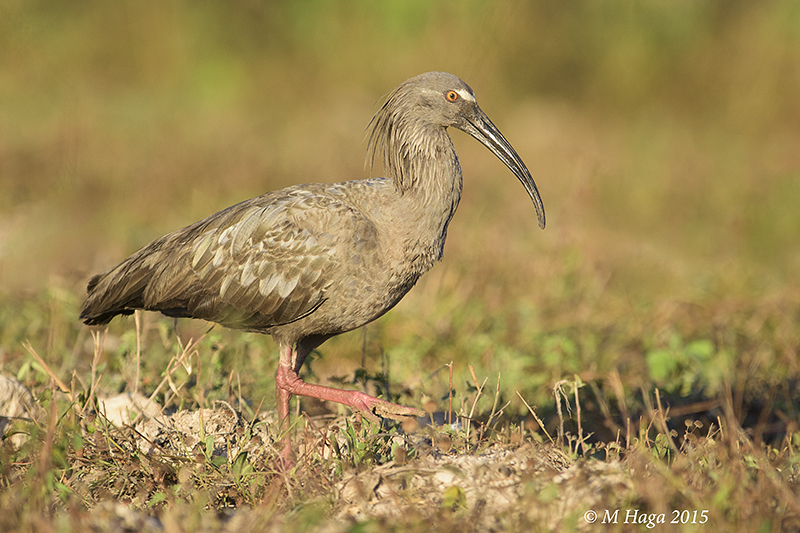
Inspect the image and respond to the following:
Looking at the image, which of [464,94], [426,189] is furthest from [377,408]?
[464,94]

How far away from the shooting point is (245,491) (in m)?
3.66

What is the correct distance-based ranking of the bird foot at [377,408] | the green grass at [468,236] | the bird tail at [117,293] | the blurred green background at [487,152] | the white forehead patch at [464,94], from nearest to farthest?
1. the green grass at [468,236]
2. the bird foot at [377,408]
3. the white forehead patch at [464,94]
4. the bird tail at [117,293]
5. the blurred green background at [487,152]

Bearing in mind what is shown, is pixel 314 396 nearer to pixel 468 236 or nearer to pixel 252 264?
pixel 252 264

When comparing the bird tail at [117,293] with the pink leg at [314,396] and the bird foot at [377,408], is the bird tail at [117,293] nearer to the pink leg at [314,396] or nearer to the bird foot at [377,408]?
the pink leg at [314,396]

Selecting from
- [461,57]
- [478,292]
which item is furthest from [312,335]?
[461,57]

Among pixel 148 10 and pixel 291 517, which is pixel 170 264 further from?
pixel 148 10

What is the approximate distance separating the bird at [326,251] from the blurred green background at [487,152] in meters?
1.79

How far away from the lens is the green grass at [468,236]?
3.68m

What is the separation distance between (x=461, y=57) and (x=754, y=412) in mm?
7408

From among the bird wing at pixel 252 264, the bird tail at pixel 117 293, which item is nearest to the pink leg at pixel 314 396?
the bird wing at pixel 252 264

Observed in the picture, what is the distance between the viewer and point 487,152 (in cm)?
1212

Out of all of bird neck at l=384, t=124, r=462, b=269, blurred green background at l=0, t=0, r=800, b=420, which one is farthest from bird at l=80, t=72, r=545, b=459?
blurred green background at l=0, t=0, r=800, b=420

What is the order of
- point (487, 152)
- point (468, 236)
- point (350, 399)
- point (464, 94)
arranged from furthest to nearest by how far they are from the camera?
point (487, 152)
point (468, 236)
point (464, 94)
point (350, 399)

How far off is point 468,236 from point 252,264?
4.47 meters
